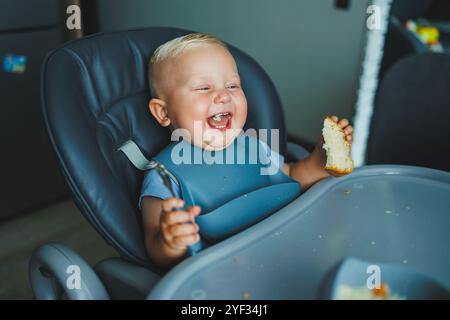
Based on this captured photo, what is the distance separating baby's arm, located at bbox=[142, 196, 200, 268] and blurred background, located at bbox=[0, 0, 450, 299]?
73cm

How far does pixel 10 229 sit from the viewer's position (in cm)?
191

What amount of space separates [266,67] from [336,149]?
1531mm

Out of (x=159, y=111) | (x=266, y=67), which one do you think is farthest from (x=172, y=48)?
(x=266, y=67)

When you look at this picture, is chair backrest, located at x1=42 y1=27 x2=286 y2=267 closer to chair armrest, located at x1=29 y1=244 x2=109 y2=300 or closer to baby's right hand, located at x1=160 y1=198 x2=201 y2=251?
chair armrest, located at x1=29 y1=244 x2=109 y2=300

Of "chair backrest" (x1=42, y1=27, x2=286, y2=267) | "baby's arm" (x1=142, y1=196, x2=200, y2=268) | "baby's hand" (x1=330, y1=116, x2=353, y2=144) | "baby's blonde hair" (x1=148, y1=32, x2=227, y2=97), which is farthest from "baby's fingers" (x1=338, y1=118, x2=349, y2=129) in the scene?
"baby's arm" (x1=142, y1=196, x2=200, y2=268)

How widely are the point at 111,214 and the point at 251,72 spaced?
0.51 meters

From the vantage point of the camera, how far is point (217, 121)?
0.99m

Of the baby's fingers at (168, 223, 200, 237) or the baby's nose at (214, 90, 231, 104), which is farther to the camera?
the baby's nose at (214, 90, 231, 104)

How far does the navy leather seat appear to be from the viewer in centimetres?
89

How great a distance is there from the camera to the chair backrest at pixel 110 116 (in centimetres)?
89

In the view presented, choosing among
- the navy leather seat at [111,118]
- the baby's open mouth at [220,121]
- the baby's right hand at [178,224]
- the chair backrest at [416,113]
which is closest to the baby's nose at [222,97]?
the baby's open mouth at [220,121]

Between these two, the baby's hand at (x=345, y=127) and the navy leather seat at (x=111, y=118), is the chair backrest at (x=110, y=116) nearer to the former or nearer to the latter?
the navy leather seat at (x=111, y=118)

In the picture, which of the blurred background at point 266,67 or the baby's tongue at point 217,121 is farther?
the blurred background at point 266,67

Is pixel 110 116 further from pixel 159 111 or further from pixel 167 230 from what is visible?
pixel 167 230
